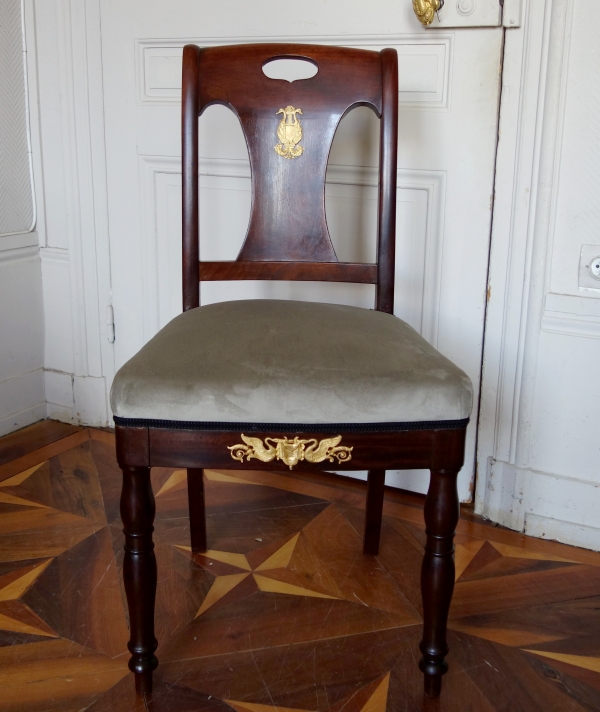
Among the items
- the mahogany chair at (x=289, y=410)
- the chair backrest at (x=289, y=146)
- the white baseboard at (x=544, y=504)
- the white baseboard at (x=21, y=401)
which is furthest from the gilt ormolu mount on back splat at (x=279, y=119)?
the white baseboard at (x=21, y=401)

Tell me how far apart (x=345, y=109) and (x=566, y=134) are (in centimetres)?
42

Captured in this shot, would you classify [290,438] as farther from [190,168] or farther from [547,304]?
[547,304]

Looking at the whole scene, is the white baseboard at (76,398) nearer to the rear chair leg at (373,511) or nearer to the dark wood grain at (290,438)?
the rear chair leg at (373,511)

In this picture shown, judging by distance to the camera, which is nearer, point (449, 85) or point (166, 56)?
point (449, 85)

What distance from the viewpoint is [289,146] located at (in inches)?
51.9

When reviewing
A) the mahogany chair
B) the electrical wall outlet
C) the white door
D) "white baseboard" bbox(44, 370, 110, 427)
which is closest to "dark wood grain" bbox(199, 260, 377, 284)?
the mahogany chair

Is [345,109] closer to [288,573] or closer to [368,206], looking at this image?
[368,206]

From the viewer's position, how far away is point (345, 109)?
Result: 1299 millimetres

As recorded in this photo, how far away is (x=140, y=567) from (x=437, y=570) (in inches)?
15.5

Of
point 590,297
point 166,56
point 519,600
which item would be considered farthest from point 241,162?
point 519,600

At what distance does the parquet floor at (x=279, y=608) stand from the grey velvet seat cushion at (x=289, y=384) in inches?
16.5

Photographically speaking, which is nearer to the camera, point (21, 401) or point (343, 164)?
point (343, 164)

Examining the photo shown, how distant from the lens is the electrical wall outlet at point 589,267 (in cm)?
142

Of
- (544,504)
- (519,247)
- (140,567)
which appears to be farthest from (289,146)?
(544,504)
